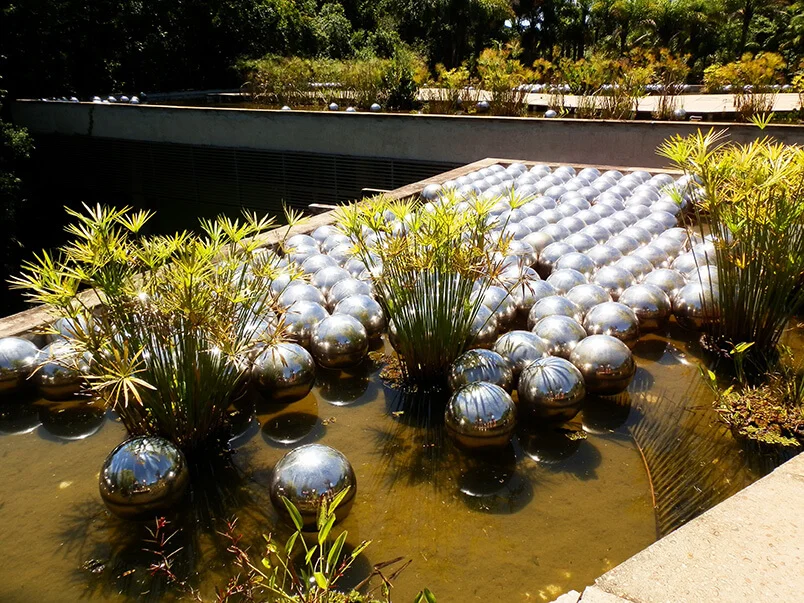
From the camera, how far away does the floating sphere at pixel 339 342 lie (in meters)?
4.27

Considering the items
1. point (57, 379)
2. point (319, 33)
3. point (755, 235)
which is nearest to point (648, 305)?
point (755, 235)

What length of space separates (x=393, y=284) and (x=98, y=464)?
6.06ft

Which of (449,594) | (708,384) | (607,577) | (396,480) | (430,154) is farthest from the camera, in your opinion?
(430,154)

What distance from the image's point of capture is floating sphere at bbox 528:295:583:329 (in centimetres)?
457

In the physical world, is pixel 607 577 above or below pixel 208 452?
above

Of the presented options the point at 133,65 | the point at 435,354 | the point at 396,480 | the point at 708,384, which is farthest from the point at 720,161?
the point at 133,65

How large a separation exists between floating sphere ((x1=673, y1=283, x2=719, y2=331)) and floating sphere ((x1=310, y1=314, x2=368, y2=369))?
2312 mm

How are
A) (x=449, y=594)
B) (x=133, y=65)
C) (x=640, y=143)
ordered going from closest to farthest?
(x=449, y=594)
(x=640, y=143)
(x=133, y=65)

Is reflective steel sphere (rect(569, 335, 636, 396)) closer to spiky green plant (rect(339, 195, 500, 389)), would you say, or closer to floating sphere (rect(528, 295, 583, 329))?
floating sphere (rect(528, 295, 583, 329))

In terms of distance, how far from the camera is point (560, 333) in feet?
13.9

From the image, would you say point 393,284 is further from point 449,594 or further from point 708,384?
point 708,384

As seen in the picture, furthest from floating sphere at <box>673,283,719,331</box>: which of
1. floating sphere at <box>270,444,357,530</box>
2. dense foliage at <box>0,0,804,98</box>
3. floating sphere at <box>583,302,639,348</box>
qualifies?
dense foliage at <box>0,0,804,98</box>

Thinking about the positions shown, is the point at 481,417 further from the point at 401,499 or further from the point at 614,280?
the point at 614,280

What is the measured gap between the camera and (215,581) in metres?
2.74
